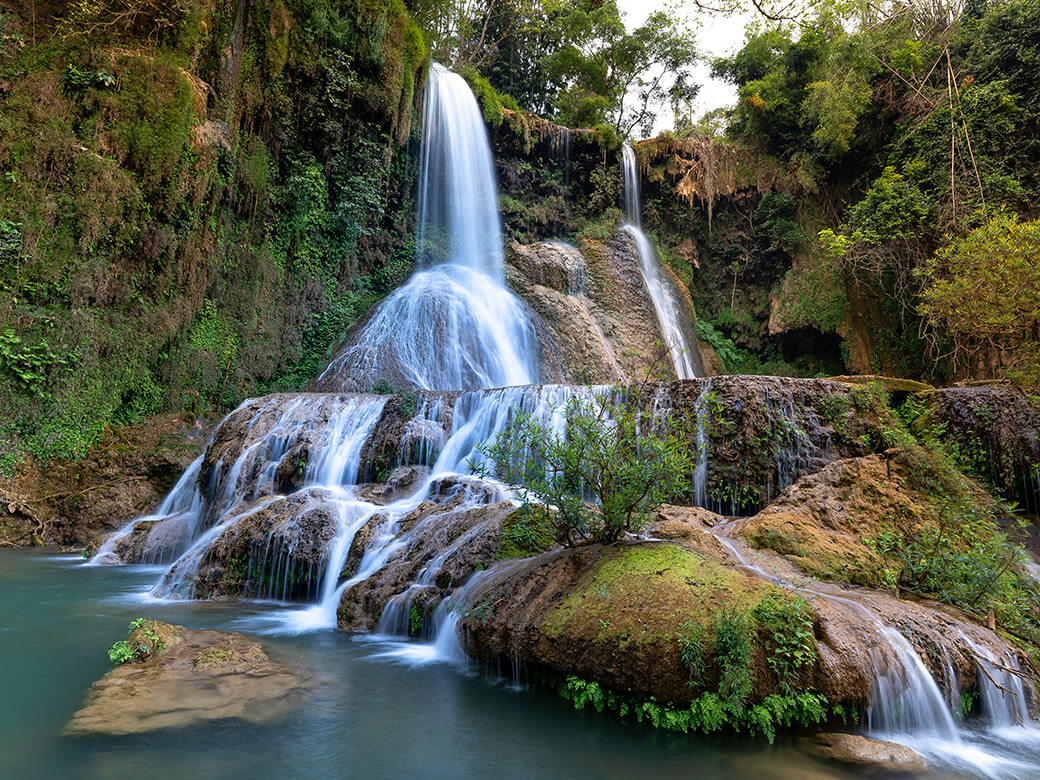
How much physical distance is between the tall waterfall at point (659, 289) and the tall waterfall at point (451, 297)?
5.13 metres

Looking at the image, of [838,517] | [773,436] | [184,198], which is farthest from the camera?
[184,198]

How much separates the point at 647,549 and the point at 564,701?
1.28 m

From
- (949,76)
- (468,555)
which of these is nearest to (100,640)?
(468,555)

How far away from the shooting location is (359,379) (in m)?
14.4

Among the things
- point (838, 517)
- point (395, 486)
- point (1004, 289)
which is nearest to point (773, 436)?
point (838, 517)

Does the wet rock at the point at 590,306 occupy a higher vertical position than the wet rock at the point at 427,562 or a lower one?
higher

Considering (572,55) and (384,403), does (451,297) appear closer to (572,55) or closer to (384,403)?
(384,403)

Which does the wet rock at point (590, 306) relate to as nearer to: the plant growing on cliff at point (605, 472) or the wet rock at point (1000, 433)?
the wet rock at point (1000, 433)

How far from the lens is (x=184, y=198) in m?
12.5

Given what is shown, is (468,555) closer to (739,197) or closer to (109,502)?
(109,502)

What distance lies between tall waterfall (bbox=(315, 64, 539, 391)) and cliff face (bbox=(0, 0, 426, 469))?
4.37 ft

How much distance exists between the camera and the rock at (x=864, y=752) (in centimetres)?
319

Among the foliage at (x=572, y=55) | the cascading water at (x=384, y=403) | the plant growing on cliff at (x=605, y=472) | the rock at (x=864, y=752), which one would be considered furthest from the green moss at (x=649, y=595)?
the foliage at (x=572, y=55)

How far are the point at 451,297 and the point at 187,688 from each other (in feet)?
43.9
